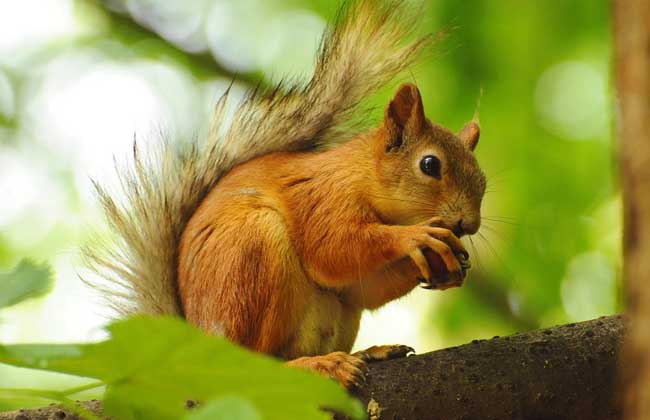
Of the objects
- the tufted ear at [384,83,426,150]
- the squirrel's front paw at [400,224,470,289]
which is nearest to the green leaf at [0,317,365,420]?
the squirrel's front paw at [400,224,470,289]

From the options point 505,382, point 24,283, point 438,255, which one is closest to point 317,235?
point 438,255

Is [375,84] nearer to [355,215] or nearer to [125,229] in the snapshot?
[355,215]

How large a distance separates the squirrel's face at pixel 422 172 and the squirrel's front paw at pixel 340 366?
72 cm

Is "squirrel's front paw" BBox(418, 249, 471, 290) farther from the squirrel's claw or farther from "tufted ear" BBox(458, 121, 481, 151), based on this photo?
"tufted ear" BBox(458, 121, 481, 151)

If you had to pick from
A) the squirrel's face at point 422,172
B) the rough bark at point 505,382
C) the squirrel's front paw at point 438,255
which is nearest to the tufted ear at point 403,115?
the squirrel's face at point 422,172

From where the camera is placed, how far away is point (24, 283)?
100 centimetres

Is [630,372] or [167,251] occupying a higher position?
[167,251]

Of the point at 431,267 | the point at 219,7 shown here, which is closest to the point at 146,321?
the point at 431,267

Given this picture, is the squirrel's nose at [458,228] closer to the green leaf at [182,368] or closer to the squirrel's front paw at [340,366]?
the squirrel's front paw at [340,366]

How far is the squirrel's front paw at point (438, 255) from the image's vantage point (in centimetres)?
285

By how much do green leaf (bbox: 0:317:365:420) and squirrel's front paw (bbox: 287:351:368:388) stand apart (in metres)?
1.51

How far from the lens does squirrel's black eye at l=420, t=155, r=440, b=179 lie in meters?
3.28

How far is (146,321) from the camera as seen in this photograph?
0.87 metres

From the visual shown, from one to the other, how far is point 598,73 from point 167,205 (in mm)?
2645
